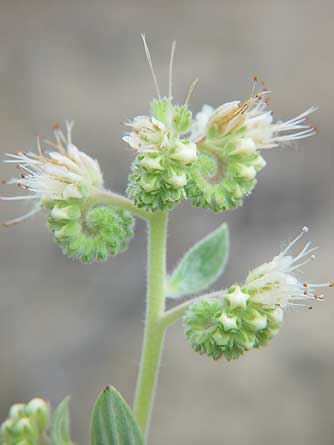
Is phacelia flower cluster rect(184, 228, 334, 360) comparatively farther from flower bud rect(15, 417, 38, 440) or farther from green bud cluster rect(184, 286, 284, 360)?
flower bud rect(15, 417, 38, 440)

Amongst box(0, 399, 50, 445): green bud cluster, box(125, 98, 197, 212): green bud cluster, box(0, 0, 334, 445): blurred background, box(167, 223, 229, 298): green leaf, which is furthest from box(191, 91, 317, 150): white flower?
box(0, 0, 334, 445): blurred background

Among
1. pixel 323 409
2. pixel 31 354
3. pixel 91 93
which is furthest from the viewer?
pixel 91 93

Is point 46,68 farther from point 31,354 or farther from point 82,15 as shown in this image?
point 31,354

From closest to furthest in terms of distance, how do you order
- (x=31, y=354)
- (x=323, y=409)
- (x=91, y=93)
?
(x=323, y=409) → (x=31, y=354) → (x=91, y=93)

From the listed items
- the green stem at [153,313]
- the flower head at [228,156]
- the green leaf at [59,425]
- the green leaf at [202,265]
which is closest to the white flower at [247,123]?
the flower head at [228,156]

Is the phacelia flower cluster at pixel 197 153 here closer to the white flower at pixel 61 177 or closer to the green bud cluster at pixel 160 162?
the green bud cluster at pixel 160 162

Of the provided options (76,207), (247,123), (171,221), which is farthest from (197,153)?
(171,221)

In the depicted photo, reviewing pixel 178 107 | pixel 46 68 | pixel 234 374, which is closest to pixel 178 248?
pixel 234 374
